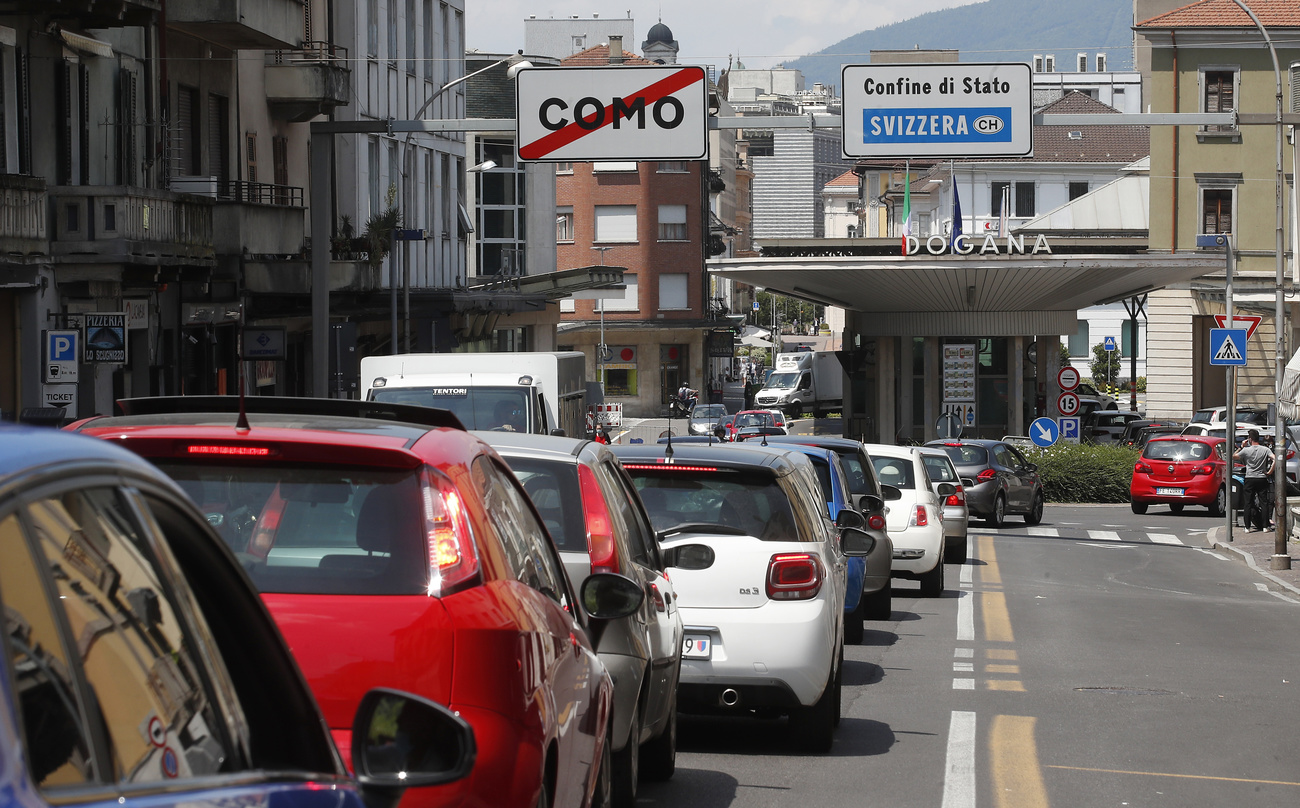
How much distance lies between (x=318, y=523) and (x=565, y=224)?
3308 inches

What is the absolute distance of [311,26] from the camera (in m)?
38.7

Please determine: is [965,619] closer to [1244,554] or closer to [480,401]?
[480,401]

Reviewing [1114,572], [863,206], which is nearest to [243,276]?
[1114,572]

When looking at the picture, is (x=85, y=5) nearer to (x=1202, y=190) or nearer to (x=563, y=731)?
(x=563, y=731)

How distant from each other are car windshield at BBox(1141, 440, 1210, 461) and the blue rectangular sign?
52.4 feet

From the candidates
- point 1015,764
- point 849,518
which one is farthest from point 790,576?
point 849,518

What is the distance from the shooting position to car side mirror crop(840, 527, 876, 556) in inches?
424

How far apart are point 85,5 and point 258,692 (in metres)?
22.2

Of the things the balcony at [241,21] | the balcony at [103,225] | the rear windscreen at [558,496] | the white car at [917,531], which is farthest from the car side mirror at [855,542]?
the balcony at [241,21]

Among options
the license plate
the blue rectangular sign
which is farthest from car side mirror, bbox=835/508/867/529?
the blue rectangular sign

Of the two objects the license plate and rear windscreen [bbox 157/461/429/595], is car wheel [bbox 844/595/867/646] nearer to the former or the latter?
the license plate

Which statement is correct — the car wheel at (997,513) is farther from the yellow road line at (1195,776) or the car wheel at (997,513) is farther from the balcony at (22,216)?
the yellow road line at (1195,776)

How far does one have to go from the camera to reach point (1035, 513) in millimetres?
33562

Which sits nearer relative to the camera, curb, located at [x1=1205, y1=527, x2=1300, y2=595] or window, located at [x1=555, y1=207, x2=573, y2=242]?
curb, located at [x1=1205, y1=527, x2=1300, y2=595]
